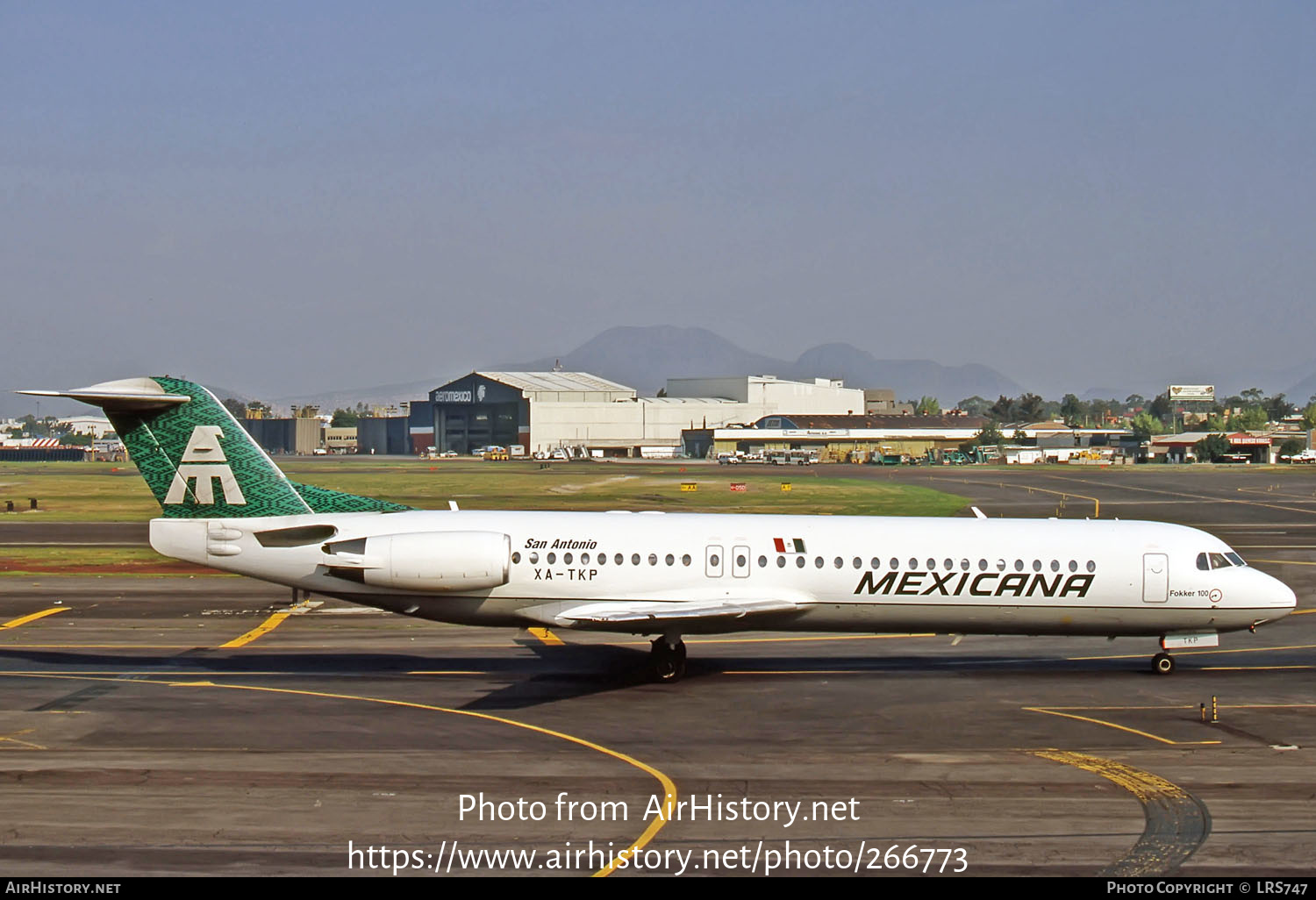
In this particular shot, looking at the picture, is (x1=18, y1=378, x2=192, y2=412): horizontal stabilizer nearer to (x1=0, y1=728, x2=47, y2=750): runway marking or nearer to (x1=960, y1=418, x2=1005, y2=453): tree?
(x1=0, y1=728, x2=47, y2=750): runway marking

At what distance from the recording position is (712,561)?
25.1 meters

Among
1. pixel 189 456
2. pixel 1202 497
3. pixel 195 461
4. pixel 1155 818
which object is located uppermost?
pixel 189 456

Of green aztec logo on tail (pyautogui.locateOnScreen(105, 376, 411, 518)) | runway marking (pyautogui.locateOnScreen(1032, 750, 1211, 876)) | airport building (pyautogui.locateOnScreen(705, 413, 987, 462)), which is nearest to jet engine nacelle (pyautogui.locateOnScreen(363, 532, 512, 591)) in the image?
green aztec logo on tail (pyautogui.locateOnScreen(105, 376, 411, 518))

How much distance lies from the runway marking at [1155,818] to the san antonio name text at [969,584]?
5676mm

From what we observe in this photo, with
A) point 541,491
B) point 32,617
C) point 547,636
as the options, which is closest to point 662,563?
point 547,636

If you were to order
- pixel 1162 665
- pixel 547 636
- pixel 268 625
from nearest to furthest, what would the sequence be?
1. pixel 1162 665
2. pixel 547 636
3. pixel 268 625

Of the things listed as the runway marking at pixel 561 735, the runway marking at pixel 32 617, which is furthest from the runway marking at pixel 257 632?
the runway marking at pixel 32 617

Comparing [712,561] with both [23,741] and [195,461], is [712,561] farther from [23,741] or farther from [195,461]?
[23,741]

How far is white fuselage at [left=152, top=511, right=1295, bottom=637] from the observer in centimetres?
2494

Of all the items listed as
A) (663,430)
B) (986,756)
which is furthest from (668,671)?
(663,430)

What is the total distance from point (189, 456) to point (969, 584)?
16.8 m

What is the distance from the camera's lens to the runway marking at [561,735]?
15.0m

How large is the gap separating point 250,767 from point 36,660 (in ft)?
37.1

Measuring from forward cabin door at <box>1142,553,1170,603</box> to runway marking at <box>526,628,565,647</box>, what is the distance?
1358 centimetres
